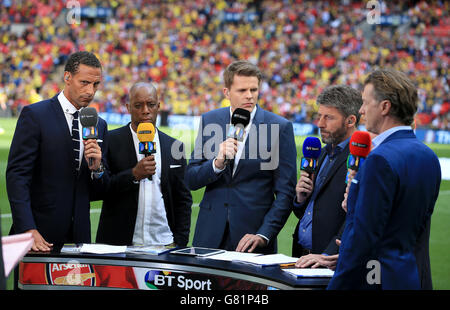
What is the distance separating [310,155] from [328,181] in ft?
0.70

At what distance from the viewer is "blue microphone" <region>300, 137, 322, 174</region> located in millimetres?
3703

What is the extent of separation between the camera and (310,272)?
10.4ft

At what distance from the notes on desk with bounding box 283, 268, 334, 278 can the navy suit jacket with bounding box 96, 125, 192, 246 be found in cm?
149

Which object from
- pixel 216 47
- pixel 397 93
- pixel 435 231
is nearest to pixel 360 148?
pixel 397 93

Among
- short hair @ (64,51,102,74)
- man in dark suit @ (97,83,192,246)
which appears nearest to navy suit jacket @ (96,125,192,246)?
man in dark suit @ (97,83,192,246)

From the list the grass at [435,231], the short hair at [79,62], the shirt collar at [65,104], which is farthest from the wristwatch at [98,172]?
the grass at [435,231]

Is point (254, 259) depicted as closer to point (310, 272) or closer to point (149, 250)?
point (310, 272)

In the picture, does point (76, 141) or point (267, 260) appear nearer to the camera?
point (267, 260)

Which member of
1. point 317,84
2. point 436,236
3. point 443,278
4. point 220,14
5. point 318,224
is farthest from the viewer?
point 220,14

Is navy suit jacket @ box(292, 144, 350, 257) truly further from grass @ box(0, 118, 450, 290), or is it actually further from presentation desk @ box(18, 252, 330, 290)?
grass @ box(0, 118, 450, 290)

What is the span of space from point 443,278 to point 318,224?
10.9 feet
